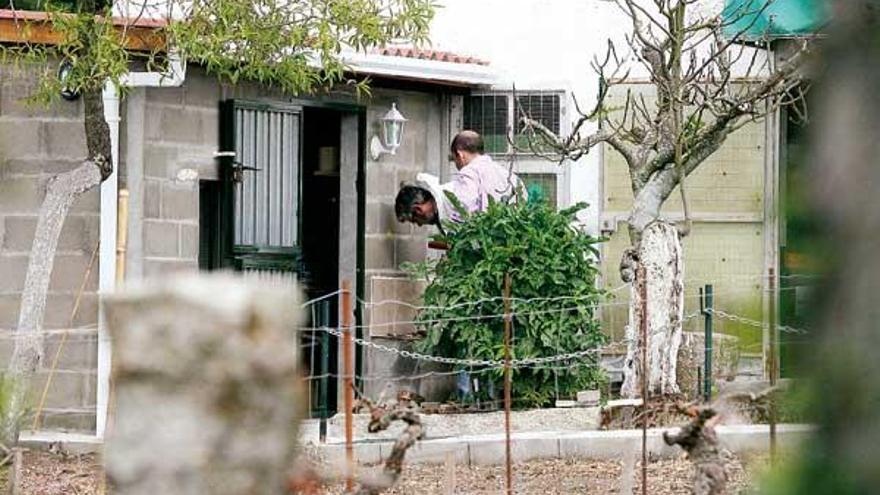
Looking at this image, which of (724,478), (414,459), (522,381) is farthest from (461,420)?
(724,478)

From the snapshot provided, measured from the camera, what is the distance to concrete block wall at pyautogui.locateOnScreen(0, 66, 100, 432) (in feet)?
41.2

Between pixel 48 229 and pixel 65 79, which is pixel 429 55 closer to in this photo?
pixel 65 79

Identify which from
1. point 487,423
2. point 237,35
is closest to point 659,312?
point 487,423

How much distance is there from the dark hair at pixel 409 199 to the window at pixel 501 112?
1.06 m

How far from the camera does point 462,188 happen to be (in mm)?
14820

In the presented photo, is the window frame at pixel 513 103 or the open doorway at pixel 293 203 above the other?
the window frame at pixel 513 103

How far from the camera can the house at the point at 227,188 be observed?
1258cm

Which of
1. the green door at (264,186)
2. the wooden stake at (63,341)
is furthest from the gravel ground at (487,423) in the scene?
the wooden stake at (63,341)

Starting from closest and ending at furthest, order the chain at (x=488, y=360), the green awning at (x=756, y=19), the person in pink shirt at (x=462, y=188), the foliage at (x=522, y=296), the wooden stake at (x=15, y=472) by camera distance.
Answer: the wooden stake at (x=15, y=472) → the chain at (x=488, y=360) → the green awning at (x=756, y=19) → the foliage at (x=522, y=296) → the person in pink shirt at (x=462, y=188)

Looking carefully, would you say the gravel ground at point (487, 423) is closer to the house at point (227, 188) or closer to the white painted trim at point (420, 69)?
the house at point (227, 188)

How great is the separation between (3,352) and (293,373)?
11.0 metres

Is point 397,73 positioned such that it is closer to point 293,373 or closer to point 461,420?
point 461,420

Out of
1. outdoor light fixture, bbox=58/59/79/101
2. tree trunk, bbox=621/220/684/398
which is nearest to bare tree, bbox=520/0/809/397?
tree trunk, bbox=621/220/684/398

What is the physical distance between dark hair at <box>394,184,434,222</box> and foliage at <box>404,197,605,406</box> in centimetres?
57
